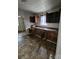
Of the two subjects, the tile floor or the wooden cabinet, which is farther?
the wooden cabinet

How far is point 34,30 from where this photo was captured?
4.32 feet

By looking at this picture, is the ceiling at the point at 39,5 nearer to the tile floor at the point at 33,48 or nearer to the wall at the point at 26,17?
the wall at the point at 26,17

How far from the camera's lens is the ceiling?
1193mm

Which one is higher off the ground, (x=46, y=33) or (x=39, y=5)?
(x=39, y=5)

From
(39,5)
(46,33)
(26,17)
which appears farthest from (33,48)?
(39,5)

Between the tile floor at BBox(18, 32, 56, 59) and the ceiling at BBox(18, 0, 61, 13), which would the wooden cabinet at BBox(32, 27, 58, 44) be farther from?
the ceiling at BBox(18, 0, 61, 13)

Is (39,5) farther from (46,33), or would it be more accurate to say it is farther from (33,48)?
(33,48)

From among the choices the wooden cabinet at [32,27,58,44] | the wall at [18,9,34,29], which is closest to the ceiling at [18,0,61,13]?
the wall at [18,9,34,29]

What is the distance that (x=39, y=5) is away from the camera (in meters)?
1.24

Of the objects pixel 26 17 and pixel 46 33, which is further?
pixel 46 33

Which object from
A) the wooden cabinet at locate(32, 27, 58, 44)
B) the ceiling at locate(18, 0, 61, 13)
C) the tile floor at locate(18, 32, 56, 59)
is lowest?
the tile floor at locate(18, 32, 56, 59)

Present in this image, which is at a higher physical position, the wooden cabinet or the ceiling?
the ceiling
